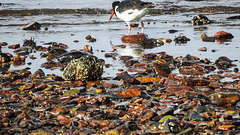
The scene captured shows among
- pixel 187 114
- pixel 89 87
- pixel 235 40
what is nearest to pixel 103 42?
pixel 235 40

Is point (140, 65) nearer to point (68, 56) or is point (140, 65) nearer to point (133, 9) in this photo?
point (68, 56)

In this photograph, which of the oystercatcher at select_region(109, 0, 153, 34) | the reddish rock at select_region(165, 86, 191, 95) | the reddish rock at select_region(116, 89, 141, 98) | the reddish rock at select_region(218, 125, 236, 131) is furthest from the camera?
the oystercatcher at select_region(109, 0, 153, 34)

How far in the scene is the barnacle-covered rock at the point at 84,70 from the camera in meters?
6.89

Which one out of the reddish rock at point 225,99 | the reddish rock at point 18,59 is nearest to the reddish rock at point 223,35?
the reddish rock at point 225,99

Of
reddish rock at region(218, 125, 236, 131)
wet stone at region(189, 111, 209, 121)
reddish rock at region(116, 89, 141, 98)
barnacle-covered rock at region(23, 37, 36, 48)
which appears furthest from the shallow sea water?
reddish rock at region(218, 125, 236, 131)

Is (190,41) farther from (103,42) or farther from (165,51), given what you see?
→ (103,42)

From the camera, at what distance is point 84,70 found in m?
6.88

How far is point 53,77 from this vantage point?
7.33 m

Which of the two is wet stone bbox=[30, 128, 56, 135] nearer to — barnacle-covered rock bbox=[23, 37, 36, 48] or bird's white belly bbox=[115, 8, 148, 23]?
barnacle-covered rock bbox=[23, 37, 36, 48]

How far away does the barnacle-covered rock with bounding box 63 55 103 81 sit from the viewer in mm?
6895

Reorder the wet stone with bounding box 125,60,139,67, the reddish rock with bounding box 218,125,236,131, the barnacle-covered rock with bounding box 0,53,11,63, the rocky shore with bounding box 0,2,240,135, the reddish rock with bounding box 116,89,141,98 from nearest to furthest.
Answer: the reddish rock with bounding box 218,125,236,131
the rocky shore with bounding box 0,2,240,135
the reddish rock with bounding box 116,89,141,98
the wet stone with bounding box 125,60,139,67
the barnacle-covered rock with bounding box 0,53,11,63

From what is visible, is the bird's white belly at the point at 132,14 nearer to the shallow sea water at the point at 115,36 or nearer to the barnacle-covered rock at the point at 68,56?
the shallow sea water at the point at 115,36

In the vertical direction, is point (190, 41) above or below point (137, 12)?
below

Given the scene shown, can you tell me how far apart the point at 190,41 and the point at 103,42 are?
2.97m
